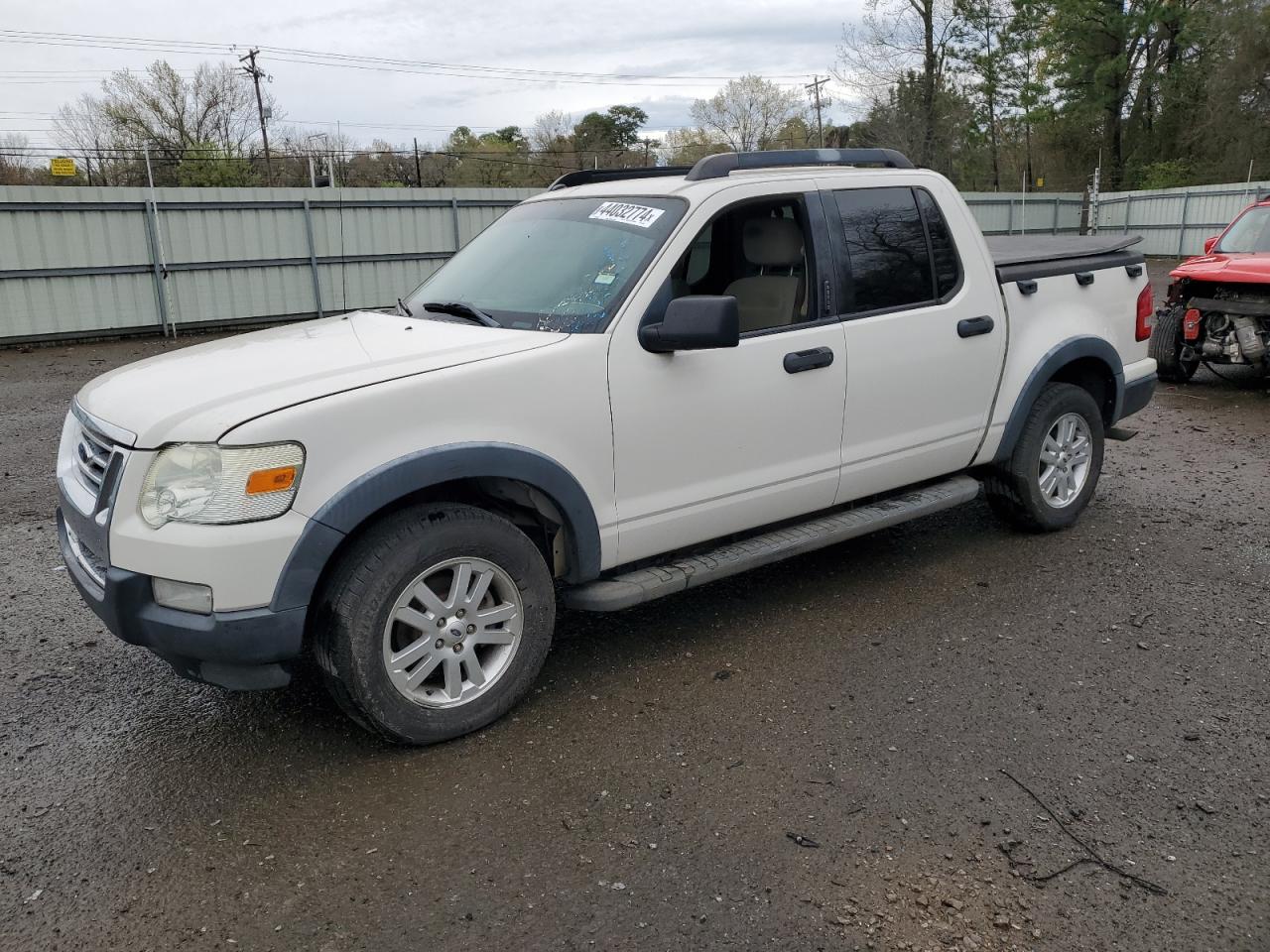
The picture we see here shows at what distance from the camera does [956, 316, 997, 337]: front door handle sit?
4.75 meters

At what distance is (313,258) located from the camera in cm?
1788

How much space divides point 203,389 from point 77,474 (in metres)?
0.72

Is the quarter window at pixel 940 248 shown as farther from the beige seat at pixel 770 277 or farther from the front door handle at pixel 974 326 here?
the beige seat at pixel 770 277

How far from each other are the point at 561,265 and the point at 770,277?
1.00 meters

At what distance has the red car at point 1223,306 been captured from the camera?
9156 mm

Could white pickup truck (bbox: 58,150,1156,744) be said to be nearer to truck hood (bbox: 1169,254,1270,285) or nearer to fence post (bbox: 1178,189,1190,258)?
truck hood (bbox: 1169,254,1270,285)

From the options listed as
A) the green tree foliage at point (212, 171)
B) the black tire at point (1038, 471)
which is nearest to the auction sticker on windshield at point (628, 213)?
the black tire at point (1038, 471)

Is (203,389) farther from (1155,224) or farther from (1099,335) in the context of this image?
(1155,224)

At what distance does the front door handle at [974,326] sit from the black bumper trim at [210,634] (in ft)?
10.6

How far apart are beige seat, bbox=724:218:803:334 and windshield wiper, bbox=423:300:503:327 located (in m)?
1.10

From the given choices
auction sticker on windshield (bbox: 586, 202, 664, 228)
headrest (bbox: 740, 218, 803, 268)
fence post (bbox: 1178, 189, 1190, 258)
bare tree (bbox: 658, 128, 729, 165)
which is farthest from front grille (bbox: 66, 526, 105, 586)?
bare tree (bbox: 658, 128, 729, 165)

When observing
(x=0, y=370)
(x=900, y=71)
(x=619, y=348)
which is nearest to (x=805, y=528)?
(x=619, y=348)

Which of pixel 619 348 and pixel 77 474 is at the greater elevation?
pixel 619 348

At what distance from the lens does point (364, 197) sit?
716 inches
